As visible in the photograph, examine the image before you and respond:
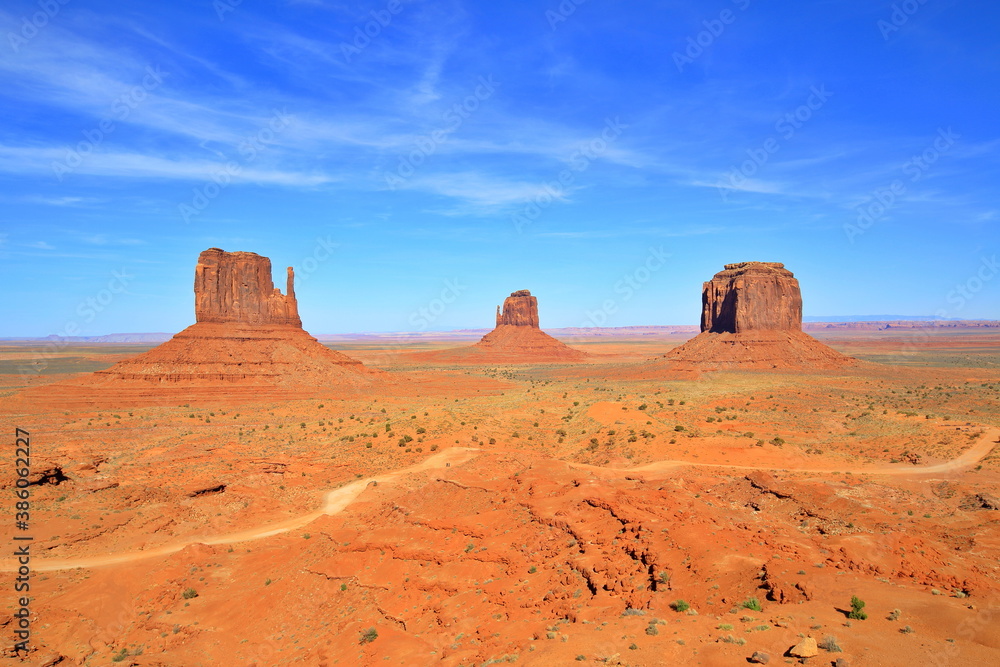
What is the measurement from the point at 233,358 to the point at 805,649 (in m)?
63.8

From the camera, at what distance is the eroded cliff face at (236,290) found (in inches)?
2499

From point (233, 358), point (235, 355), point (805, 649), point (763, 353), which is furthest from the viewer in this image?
point (763, 353)

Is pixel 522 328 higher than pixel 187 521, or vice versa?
pixel 522 328

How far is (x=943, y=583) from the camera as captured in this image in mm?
11961

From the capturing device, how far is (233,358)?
61.9 meters

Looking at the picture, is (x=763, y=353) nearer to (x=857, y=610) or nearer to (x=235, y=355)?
(x=235, y=355)

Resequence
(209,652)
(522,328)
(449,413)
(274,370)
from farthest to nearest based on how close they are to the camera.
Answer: (522,328)
(274,370)
(449,413)
(209,652)

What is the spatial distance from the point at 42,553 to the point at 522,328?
123319 millimetres

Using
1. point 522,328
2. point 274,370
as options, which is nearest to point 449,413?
point 274,370

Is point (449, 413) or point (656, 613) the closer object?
point (656, 613)

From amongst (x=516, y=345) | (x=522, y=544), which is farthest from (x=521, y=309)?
(x=522, y=544)

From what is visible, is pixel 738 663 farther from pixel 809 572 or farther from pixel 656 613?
pixel 809 572

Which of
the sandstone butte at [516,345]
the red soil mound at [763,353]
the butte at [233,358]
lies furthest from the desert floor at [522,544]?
the sandstone butte at [516,345]

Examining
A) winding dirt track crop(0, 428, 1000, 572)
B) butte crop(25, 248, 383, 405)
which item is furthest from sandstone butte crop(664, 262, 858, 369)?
butte crop(25, 248, 383, 405)
